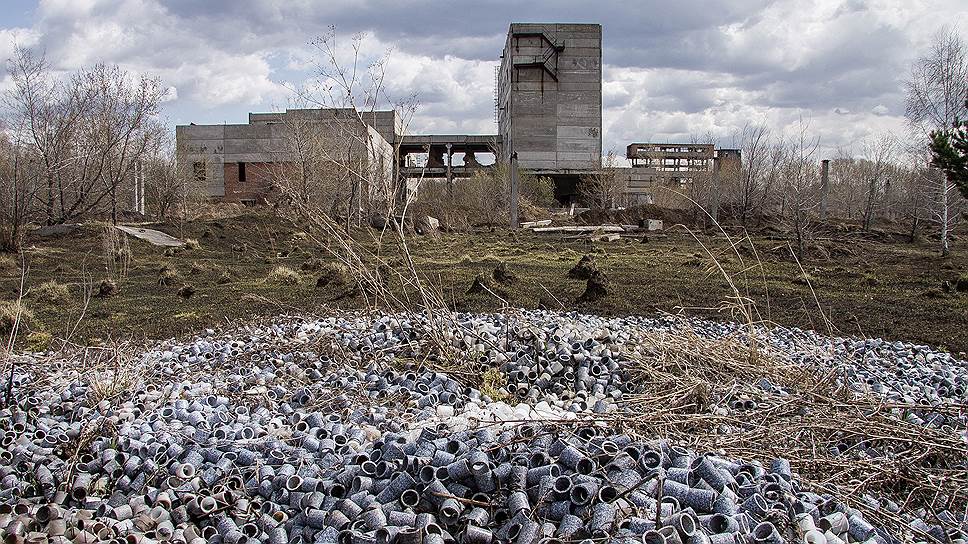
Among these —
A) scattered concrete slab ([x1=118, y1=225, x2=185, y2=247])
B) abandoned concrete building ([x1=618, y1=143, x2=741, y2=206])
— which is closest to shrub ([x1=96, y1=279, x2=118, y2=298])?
scattered concrete slab ([x1=118, y1=225, x2=185, y2=247])

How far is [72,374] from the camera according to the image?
474 cm

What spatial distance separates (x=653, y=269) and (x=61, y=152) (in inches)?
583

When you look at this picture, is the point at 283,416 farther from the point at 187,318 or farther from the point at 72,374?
the point at 187,318

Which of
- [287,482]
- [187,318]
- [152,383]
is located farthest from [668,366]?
[187,318]

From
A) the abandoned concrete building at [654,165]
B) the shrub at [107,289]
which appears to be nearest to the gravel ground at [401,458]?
the shrub at [107,289]

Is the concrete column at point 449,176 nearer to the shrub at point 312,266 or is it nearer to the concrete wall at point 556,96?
the concrete wall at point 556,96

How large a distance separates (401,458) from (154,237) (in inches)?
661

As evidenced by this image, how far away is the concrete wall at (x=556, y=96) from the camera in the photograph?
43.6m

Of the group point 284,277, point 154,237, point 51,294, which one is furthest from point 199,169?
point 51,294

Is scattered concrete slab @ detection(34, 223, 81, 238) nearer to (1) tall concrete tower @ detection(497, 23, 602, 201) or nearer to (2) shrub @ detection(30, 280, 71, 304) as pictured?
(2) shrub @ detection(30, 280, 71, 304)

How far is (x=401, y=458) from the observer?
290cm

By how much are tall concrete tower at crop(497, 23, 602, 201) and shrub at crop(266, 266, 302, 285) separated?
3340 centimetres

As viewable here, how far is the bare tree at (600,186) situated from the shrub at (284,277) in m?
28.7

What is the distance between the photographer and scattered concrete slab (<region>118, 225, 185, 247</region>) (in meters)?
16.9
